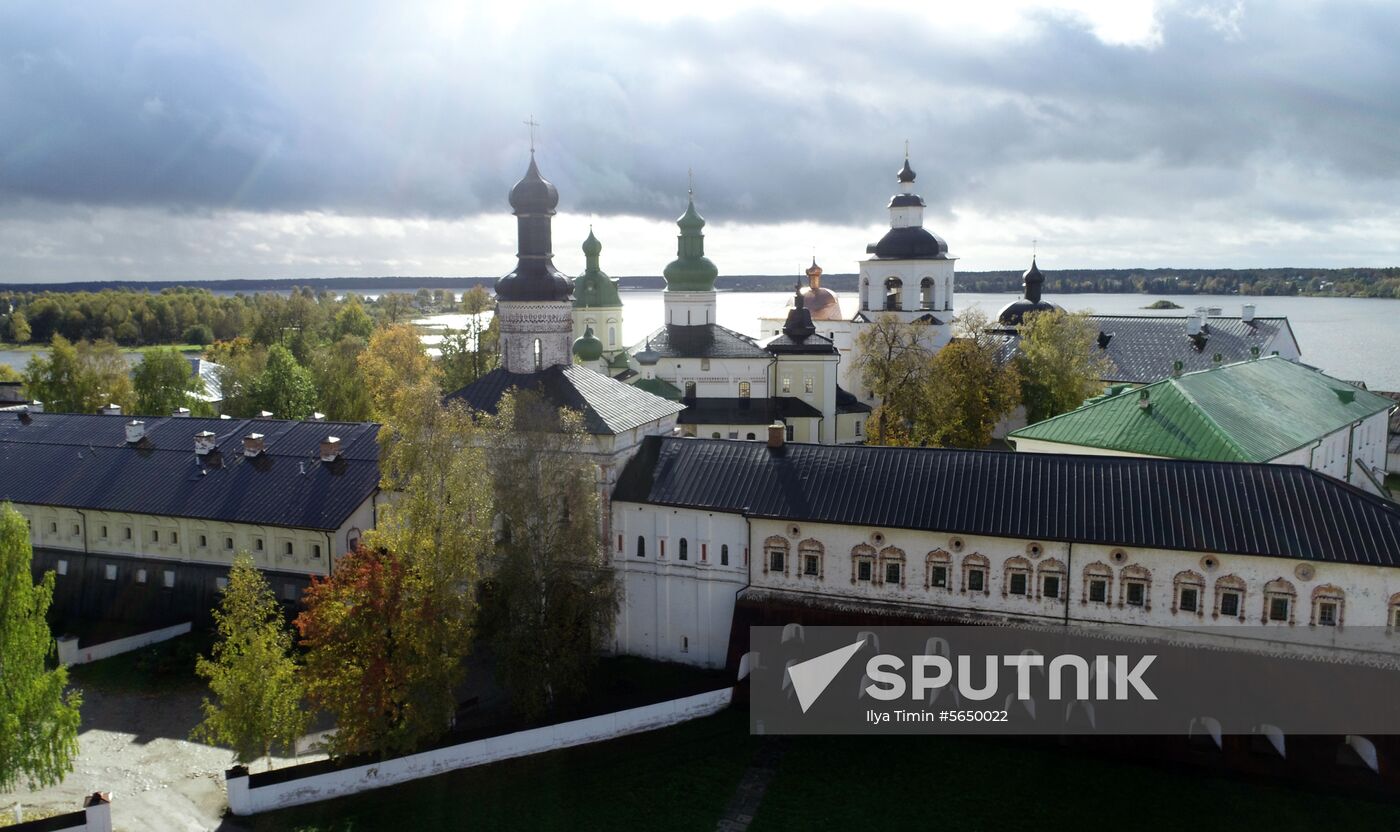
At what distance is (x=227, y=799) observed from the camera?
2059cm

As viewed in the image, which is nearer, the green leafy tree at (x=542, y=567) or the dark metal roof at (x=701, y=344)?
the green leafy tree at (x=542, y=567)

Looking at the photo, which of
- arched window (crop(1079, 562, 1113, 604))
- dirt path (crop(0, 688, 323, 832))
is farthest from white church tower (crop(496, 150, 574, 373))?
arched window (crop(1079, 562, 1113, 604))

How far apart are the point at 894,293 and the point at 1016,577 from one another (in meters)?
31.9

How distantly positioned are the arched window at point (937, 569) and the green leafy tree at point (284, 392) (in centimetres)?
3369

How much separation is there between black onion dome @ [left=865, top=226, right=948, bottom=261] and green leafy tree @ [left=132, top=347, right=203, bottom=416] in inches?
1389

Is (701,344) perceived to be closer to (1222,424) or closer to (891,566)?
(1222,424)

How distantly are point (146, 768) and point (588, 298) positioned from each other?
113ft

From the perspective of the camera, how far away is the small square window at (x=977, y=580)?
2322 centimetres

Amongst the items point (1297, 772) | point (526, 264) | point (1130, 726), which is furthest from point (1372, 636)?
point (526, 264)

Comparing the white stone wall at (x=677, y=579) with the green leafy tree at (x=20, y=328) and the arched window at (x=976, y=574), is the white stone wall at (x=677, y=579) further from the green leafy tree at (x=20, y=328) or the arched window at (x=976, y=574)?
the green leafy tree at (x=20, y=328)

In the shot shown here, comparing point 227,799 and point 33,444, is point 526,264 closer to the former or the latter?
point 227,799

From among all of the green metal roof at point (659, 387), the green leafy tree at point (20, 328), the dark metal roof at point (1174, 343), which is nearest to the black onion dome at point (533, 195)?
the green metal roof at point (659, 387)

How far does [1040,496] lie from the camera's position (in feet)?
76.2

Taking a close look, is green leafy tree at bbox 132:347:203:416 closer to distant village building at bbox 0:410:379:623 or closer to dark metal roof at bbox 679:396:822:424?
distant village building at bbox 0:410:379:623
